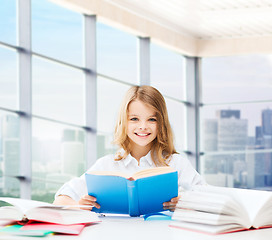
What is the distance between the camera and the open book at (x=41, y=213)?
1.83m

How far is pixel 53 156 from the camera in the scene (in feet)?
21.1

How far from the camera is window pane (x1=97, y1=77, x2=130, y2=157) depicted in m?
7.20

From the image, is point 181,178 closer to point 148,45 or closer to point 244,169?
point 148,45

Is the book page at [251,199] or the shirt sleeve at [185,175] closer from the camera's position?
the book page at [251,199]

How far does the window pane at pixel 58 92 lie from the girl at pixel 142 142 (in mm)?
3422

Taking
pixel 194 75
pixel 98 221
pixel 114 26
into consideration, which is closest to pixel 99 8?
pixel 114 26

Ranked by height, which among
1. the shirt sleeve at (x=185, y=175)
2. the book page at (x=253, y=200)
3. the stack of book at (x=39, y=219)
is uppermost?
the shirt sleeve at (x=185, y=175)

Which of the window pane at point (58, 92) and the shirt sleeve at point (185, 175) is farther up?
the window pane at point (58, 92)

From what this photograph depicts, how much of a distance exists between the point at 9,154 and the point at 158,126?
3.36m

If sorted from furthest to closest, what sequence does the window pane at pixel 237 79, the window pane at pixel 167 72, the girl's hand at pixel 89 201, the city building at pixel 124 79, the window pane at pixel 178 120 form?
1. the window pane at pixel 237 79
2. the window pane at pixel 178 120
3. the window pane at pixel 167 72
4. the city building at pixel 124 79
5. the girl's hand at pixel 89 201

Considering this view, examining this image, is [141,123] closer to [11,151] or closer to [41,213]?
[41,213]

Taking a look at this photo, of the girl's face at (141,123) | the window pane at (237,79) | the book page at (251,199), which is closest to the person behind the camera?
the book page at (251,199)

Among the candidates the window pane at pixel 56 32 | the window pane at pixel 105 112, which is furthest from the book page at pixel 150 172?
the window pane at pixel 105 112

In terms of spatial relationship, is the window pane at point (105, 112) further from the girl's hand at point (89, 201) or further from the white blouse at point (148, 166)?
the girl's hand at point (89, 201)
